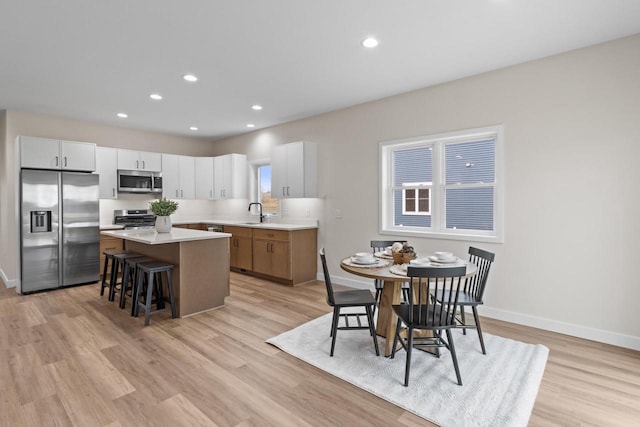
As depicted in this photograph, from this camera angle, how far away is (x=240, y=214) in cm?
682

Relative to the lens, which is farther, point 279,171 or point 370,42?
point 279,171

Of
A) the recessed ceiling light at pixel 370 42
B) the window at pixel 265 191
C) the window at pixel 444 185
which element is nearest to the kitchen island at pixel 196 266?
the window at pixel 444 185

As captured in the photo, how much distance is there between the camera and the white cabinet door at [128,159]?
575 cm

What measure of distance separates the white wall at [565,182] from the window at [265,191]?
321 centimetres

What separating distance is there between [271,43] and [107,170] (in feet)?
14.0

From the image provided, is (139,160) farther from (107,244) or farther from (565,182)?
(565,182)

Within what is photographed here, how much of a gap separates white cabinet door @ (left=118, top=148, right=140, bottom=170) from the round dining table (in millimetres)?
4833

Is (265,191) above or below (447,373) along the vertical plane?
above

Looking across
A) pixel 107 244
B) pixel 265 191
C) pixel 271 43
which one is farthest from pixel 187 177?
pixel 271 43

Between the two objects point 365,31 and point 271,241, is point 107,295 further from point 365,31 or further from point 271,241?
point 365,31

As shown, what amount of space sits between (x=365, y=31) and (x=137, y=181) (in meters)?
4.99

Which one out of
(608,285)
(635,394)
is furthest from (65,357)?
(608,285)

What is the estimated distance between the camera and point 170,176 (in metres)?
6.40

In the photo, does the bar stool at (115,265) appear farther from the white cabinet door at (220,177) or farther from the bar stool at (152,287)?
the white cabinet door at (220,177)
